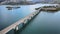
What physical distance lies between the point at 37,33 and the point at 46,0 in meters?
55.0

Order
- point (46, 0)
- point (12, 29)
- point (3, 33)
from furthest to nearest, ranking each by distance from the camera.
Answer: point (46, 0) < point (12, 29) < point (3, 33)

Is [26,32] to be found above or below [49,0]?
above

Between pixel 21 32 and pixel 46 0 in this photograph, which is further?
pixel 46 0

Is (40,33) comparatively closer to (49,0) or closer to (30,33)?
(30,33)

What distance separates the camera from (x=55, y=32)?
8.13m

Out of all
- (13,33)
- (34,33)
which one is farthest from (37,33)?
(13,33)

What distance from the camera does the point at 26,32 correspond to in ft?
27.4

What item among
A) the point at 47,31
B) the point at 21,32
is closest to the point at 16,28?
the point at 21,32

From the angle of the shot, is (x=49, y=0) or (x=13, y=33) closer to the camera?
(x=13, y=33)

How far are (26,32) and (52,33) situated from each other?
138 cm

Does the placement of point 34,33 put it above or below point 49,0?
above

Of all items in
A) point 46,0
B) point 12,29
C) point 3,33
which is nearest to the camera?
point 3,33

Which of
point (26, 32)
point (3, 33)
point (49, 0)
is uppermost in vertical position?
point (3, 33)

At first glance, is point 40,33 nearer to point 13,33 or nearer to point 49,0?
point 13,33
